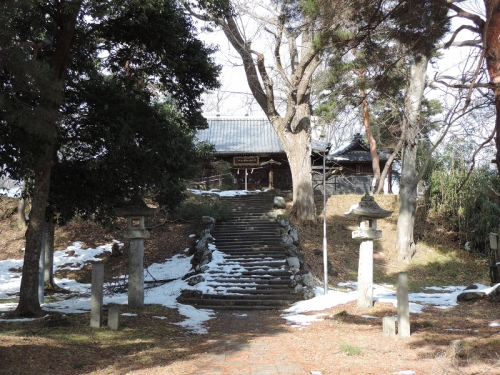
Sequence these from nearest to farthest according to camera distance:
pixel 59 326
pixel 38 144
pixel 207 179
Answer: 1. pixel 59 326
2. pixel 38 144
3. pixel 207 179

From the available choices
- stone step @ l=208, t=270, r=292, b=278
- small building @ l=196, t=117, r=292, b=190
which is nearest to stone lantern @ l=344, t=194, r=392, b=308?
stone step @ l=208, t=270, r=292, b=278

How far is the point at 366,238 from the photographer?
11148 millimetres

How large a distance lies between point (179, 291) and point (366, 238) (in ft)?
20.0

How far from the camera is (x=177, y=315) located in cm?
1112

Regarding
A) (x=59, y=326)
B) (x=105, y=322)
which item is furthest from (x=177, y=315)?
(x=59, y=326)

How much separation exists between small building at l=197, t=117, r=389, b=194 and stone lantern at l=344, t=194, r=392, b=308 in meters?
15.3

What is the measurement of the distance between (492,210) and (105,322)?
57.0ft

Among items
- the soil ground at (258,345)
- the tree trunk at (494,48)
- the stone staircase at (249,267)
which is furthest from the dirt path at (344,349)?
the stone staircase at (249,267)

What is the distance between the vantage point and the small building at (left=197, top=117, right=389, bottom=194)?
91.3 ft

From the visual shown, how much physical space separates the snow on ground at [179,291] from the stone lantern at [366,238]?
40.4 inches

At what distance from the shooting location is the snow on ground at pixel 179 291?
444 inches

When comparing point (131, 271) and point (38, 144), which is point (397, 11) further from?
point (131, 271)

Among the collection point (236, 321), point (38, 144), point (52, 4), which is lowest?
point (236, 321)

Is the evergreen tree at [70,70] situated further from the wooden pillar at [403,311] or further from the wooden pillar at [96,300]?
the wooden pillar at [403,311]
